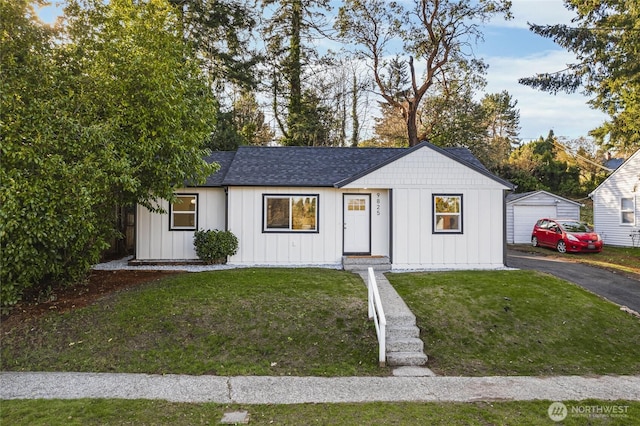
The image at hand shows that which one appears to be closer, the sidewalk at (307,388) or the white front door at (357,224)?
the sidewalk at (307,388)

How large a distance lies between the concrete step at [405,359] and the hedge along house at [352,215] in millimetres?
5626

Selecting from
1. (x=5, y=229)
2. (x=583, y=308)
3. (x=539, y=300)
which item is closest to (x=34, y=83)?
(x=5, y=229)

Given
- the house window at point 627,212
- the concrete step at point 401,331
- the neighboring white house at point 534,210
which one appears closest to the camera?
the concrete step at point 401,331

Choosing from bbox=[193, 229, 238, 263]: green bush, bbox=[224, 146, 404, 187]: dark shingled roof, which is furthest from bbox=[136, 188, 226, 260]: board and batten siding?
bbox=[224, 146, 404, 187]: dark shingled roof

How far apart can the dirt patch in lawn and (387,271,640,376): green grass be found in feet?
23.0

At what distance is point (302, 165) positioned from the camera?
13.6 meters

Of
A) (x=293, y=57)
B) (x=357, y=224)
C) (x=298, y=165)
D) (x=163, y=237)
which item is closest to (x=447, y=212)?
(x=357, y=224)

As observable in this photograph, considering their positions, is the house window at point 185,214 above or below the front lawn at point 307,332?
above

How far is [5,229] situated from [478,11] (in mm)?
25772

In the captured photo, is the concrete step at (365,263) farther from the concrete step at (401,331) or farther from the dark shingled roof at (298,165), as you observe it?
the concrete step at (401,331)

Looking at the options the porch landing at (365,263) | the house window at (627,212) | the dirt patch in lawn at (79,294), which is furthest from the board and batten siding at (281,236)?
the house window at (627,212)

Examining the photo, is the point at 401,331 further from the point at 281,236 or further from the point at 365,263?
the point at 281,236

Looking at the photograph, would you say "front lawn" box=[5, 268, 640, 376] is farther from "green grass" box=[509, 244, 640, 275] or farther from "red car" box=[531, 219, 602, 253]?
"red car" box=[531, 219, 602, 253]

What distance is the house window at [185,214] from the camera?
1263 centimetres
